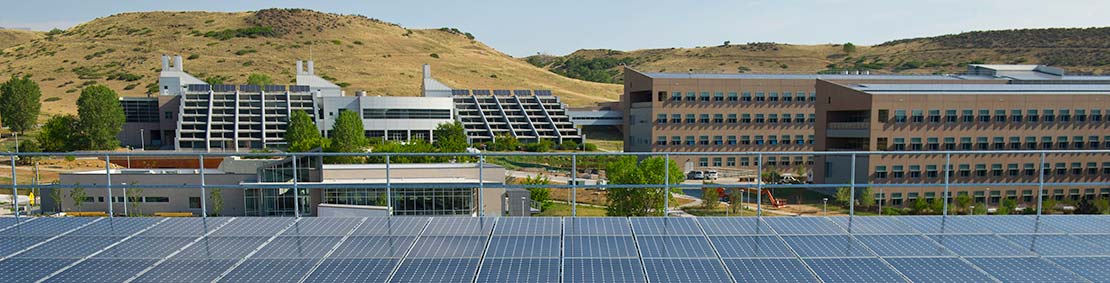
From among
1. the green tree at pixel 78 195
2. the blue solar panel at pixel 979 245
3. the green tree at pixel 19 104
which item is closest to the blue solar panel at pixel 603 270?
the blue solar panel at pixel 979 245

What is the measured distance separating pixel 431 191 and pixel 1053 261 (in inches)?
961

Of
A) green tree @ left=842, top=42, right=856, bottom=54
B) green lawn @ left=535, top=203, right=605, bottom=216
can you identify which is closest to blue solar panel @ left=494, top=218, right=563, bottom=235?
green lawn @ left=535, top=203, right=605, bottom=216

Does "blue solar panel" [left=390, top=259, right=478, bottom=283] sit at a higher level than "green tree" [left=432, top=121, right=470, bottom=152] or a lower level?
higher

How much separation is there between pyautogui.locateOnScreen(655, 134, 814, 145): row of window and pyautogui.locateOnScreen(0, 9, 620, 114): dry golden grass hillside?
58.1 meters

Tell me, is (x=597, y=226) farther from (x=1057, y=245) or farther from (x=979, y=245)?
(x=1057, y=245)

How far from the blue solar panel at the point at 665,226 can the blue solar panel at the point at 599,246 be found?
0.52 m

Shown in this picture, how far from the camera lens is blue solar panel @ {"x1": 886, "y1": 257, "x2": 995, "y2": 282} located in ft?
21.8

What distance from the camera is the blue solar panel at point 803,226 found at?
895 centimetres

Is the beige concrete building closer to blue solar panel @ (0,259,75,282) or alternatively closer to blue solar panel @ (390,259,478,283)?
blue solar panel @ (390,259,478,283)

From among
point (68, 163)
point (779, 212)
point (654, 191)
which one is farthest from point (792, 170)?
point (68, 163)

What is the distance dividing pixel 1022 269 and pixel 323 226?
829 cm

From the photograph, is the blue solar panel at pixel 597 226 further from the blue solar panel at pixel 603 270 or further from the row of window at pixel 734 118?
the row of window at pixel 734 118

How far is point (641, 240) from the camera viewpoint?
27.6 ft

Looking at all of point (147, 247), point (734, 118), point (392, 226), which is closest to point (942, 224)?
point (392, 226)
